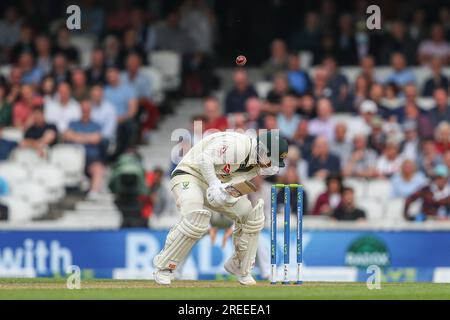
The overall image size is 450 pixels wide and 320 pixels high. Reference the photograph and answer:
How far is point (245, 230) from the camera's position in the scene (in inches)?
529

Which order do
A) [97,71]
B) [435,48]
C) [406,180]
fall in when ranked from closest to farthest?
[406,180], [97,71], [435,48]

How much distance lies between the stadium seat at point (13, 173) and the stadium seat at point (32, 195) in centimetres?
9

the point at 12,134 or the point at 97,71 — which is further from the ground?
the point at 97,71

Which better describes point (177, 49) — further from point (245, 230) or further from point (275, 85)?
point (245, 230)

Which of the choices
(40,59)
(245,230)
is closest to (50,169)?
(40,59)

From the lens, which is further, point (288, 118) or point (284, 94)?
point (284, 94)

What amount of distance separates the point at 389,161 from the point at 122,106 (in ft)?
13.6

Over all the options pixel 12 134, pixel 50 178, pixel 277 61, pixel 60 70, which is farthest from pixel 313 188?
pixel 60 70

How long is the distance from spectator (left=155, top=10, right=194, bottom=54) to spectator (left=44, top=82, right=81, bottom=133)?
2.19 m

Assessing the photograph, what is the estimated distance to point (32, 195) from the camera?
19484 millimetres

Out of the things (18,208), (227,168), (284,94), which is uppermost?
(284,94)

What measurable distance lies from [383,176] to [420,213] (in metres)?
1.07

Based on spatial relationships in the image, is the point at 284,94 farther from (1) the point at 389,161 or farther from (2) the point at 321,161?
(1) the point at 389,161

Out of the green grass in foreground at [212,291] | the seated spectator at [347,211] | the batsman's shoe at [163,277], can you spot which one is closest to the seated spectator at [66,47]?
the seated spectator at [347,211]
